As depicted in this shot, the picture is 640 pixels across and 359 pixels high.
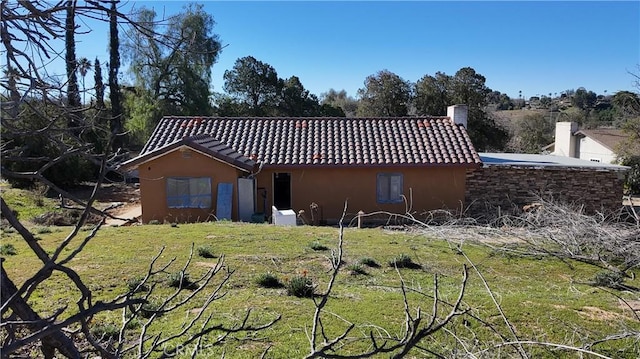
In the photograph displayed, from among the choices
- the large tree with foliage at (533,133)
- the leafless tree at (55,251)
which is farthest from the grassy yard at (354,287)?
the large tree with foliage at (533,133)

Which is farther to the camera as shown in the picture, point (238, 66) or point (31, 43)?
point (238, 66)

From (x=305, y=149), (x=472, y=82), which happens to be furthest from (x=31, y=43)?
(x=472, y=82)

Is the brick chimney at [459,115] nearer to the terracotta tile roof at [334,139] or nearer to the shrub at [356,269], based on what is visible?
the terracotta tile roof at [334,139]

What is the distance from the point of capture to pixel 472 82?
3225cm

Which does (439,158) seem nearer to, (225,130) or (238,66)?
(225,130)

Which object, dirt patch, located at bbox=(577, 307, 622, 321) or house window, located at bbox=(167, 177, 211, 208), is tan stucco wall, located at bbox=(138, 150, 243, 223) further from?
dirt patch, located at bbox=(577, 307, 622, 321)

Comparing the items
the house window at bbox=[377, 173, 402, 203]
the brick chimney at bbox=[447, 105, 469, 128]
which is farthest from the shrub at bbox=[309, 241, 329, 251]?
the brick chimney at bbox=[447, 105, 469, 128]

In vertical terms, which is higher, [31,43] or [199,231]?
[31,43]

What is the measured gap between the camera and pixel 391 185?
657 inches

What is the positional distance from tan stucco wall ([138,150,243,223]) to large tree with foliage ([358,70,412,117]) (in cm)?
2078

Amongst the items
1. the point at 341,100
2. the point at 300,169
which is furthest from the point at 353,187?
the point at 341,100

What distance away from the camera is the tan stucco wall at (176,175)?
15.4m

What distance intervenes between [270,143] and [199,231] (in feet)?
21.3

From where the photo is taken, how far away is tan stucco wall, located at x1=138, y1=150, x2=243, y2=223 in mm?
15398
